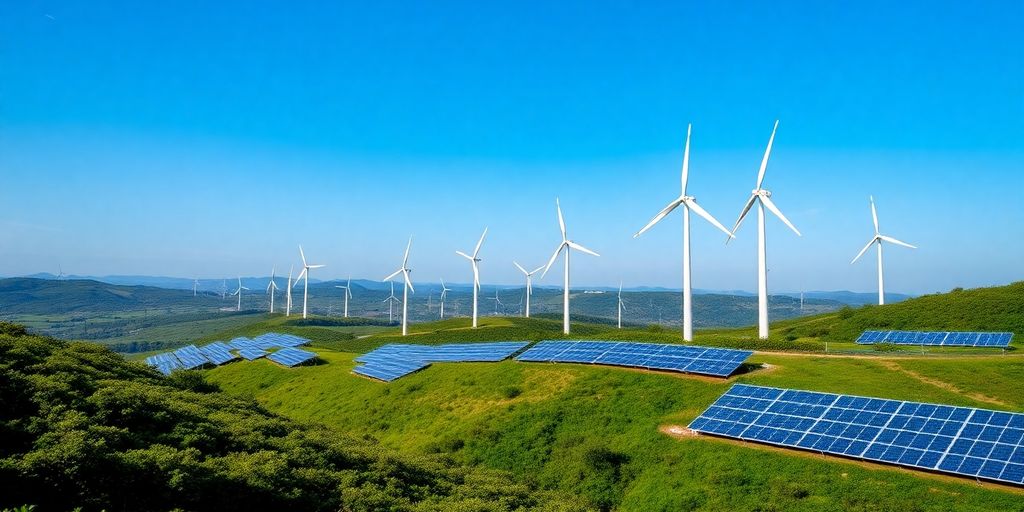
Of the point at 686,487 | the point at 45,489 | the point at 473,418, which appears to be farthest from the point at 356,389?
the point at 45,489

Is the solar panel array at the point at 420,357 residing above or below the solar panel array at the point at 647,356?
below

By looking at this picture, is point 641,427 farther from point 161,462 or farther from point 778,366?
point 161,462

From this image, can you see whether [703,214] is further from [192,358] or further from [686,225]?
[192,358]

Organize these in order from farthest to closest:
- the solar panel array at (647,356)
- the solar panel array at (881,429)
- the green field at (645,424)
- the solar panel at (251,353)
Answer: the solar panel at (251,353)
the solar panel array at (647,356)
the green field at (645,424)
the solar panel array at (881,429)

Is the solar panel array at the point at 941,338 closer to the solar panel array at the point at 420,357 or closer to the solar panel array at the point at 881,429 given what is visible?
the solar panel array at the point at 881,429

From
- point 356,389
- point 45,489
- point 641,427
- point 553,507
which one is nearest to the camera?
point 45,489

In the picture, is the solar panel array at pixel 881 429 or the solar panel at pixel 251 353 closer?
the solar panel array at pixel 881 429

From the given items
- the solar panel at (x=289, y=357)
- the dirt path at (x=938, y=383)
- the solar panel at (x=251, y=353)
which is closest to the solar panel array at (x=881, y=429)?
the dirt path at (x=938, y=383)
